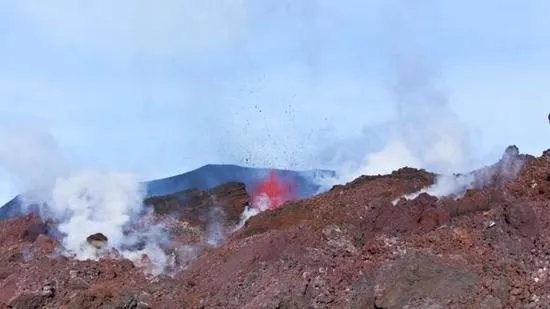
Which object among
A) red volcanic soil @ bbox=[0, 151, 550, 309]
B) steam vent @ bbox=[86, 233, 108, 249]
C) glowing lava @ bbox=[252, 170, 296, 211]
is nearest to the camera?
red volcanic soil @ bbox=[0, 151, 550, 309]

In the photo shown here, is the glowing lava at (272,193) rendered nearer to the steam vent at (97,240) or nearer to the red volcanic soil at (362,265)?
the steam vent at (97,240)

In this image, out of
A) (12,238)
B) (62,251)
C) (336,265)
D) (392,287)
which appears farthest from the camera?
(12,238)

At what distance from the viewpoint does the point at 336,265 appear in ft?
60.0

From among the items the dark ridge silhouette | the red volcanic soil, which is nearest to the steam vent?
the red volcanic soil

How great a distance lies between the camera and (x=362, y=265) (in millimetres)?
17766

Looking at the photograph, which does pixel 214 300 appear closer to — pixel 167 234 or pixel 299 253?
pixel 299 253

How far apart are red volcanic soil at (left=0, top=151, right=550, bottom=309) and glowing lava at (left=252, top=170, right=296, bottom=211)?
1014cm

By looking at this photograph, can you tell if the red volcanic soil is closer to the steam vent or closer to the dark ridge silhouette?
the steam vent

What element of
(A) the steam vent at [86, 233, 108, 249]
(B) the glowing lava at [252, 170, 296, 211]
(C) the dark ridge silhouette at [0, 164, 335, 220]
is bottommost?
(A) the steam vent at [86, 233, 108, 249]

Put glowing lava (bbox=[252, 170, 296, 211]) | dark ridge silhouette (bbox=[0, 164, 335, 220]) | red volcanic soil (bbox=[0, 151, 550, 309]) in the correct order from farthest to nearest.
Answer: dark ridge silhouette (bbox=[0, 164, 335, 220]) → glowing lava (bbox=[252, 170, 296, 211]) → red volcanic soil (bbox=[0, 151, 550, 309])

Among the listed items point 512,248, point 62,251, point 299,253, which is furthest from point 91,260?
point 512,248

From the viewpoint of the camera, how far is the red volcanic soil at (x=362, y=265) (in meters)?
16.4

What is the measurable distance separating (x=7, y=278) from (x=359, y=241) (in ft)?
30.6

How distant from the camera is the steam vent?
2380 cm
